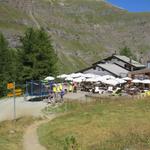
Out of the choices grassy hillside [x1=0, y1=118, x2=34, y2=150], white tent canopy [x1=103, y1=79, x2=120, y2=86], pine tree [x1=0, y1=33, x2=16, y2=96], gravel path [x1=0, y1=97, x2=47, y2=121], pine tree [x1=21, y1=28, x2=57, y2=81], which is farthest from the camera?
pine tree [x1=0, y1=33, x2=16, y2=96]

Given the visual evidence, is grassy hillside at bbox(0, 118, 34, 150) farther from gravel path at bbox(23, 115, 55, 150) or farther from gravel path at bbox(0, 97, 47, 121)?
gravel path at bbox(0, 97, 47, 121)

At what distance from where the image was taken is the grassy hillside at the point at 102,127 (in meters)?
24.7

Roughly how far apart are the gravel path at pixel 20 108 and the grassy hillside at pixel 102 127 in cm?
320

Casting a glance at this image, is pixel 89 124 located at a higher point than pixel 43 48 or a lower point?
lower

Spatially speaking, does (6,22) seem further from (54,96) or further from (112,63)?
(54,96)

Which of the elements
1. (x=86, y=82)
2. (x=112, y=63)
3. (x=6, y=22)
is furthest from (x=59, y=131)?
(x=6, y=22)

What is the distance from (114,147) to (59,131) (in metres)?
10.3

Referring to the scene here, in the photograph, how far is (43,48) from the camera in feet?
244

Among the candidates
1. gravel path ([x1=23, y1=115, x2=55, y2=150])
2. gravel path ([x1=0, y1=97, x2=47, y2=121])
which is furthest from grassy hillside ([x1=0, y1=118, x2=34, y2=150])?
gravel path ([x1=0, y1=97, x2=47, y2=121])

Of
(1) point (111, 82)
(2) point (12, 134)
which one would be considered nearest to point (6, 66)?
(1) point (111, 82)

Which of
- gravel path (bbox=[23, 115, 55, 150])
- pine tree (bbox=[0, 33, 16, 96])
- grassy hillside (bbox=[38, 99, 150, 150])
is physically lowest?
gravel path (bbox=[23, 115, 55, 150])

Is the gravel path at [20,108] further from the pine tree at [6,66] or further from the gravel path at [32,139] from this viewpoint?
the pine tree at [6,66]

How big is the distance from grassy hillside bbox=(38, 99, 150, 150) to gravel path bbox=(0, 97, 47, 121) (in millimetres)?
3201

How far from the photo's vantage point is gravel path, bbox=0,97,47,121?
42.5 meters
